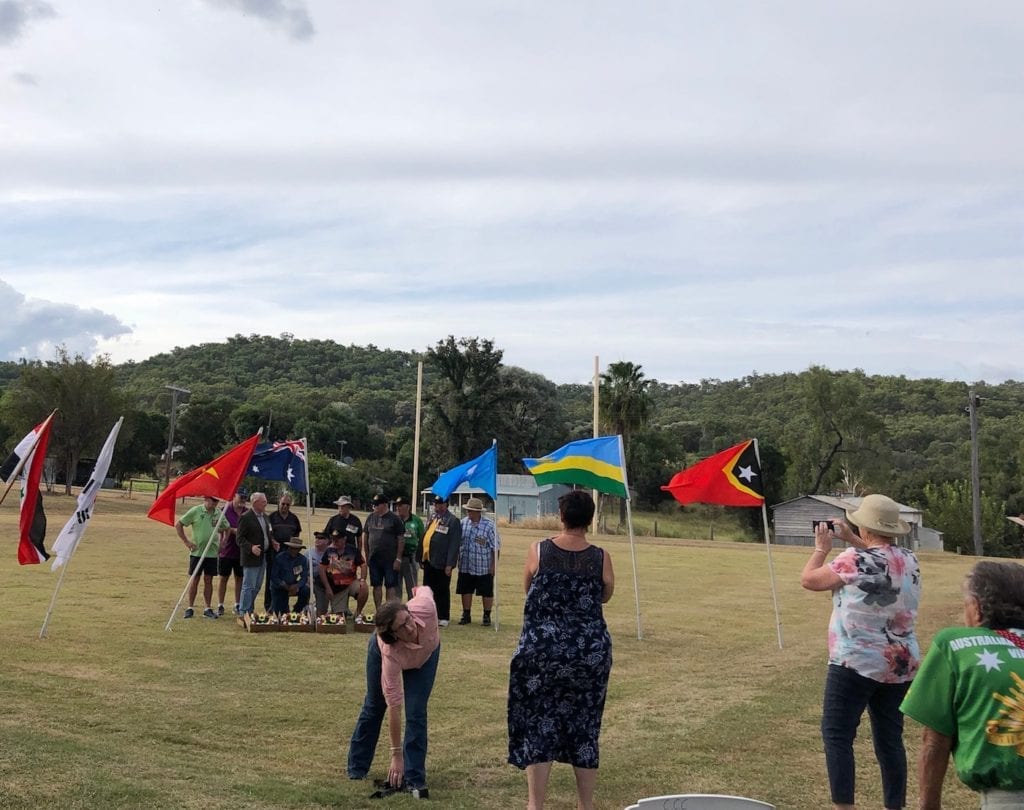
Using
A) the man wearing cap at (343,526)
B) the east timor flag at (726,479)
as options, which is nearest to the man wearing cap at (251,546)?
→ the man wearing cap at (343,526)

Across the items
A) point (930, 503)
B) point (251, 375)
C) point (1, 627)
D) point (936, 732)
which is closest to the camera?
point (936, 732)

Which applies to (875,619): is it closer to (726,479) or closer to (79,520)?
(726,479)

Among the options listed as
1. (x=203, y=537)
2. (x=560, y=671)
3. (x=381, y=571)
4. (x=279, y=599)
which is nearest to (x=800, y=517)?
(x=381, y=571)

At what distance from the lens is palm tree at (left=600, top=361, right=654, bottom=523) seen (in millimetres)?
69188

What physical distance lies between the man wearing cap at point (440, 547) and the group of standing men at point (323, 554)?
0.01m

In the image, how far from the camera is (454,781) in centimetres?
740

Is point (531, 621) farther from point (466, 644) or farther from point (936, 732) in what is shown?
point (466, 644)

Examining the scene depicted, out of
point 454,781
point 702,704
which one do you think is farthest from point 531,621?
point 702,704

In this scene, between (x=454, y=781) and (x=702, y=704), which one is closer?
(x=454, y=781)

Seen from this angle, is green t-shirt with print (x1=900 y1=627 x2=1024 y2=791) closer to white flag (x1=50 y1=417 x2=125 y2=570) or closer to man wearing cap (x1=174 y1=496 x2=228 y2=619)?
white flag (x1=50 y1=417 x2=125 y2=570)

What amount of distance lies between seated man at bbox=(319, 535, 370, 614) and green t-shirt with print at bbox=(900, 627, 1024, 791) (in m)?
12.2

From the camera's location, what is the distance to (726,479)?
14531 millimetres

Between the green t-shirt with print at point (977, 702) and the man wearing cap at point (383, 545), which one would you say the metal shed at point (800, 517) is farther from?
the green t-shirt with print at point (977, 702)

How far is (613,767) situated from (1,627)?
965cm
